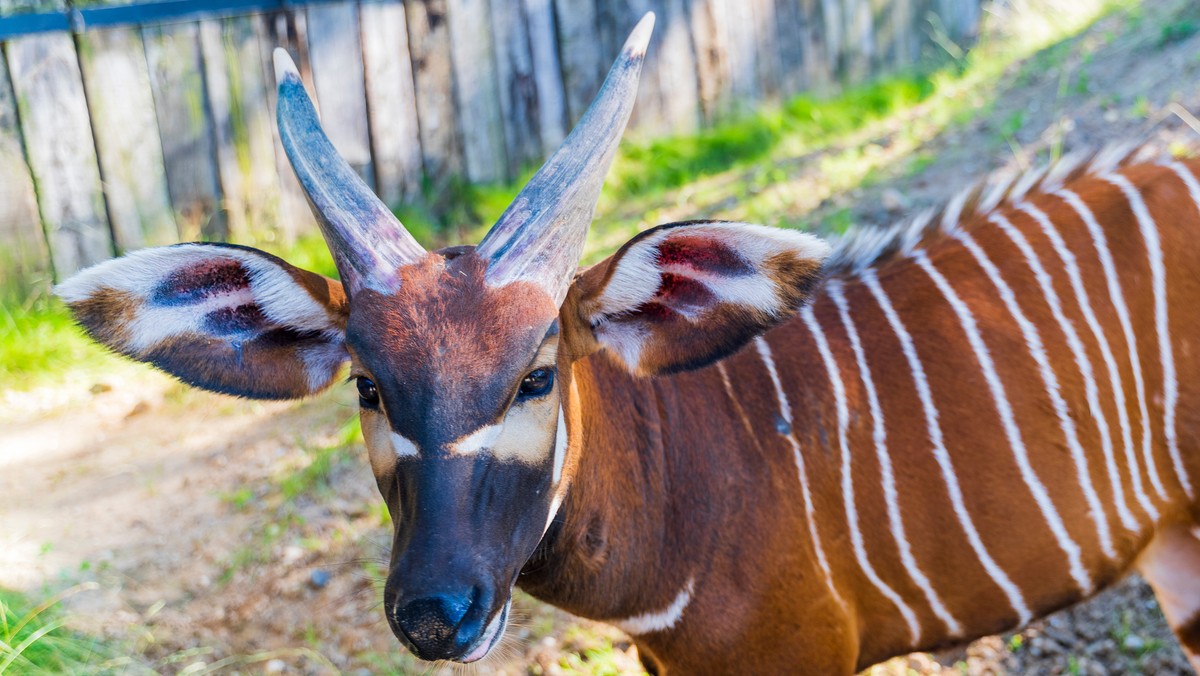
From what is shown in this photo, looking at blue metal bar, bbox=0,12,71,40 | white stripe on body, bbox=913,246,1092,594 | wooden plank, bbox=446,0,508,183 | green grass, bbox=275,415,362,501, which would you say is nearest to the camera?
white stripe on body, bbox=913,246,1092,594

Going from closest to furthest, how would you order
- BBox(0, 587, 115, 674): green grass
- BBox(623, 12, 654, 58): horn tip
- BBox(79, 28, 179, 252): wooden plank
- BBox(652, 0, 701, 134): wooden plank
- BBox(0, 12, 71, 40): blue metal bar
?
BBox(623, 12, 654, 58): horn tip < BBox(0, 587, 115, 674): green grass < BBox(0, 12, 71, 40): blue metal bar < BBox(79, 28, 179, 252): wooden plank < BBox(652, 0, 701, 134): wooden plank

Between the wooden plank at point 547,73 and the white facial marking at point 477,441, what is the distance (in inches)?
199

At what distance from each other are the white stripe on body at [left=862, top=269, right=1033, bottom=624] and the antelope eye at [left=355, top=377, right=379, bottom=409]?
1474 millimetres

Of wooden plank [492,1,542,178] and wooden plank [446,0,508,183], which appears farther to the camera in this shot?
wooden plank [492,1,542,178]

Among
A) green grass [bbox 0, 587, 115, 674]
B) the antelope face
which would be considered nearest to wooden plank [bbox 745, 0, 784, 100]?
green grass [bbox 0, 587, 115, 674]

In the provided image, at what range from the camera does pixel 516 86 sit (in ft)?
Answer: 23.3

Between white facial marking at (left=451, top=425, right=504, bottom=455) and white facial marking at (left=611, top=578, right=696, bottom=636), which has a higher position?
white facial marking at (left=451, top=425, right=504, bottom=455)

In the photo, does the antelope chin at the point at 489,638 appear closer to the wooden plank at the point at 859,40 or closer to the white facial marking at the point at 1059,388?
the white facial marking at the point at 1059,388

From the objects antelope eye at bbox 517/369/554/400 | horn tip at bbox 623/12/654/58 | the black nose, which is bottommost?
the black nose

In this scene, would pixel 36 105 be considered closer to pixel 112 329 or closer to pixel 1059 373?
pixel 112 329

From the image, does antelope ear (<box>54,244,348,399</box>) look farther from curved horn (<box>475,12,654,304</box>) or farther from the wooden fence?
the wooden fence

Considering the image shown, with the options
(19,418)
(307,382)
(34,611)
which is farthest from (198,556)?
(307,382)

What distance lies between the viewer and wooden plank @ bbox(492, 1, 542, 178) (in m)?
7.00

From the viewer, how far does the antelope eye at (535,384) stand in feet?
7.51
